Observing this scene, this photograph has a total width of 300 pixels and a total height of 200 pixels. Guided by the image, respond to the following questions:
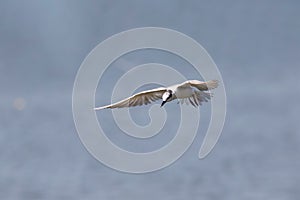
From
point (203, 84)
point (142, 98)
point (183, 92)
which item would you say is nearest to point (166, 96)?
point (183, 92)

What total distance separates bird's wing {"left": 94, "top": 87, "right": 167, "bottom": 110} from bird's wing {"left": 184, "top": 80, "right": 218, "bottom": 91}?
2011 millimetres

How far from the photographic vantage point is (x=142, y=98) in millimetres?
45156

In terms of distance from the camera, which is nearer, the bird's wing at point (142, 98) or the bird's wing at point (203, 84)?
the bird's wing at point (203, 84)

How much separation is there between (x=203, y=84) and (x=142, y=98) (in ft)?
11.6

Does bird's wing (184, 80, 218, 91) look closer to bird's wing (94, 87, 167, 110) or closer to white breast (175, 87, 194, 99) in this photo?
white breast (175, 87, 194, 99)

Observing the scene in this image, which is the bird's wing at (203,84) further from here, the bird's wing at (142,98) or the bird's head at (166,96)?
the bird's wing at (142,98)

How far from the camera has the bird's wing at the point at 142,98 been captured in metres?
44.9

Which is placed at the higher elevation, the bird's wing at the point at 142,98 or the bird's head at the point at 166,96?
the bird's wing at the point at 142,98

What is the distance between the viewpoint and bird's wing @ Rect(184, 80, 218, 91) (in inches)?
1673

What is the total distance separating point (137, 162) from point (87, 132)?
2.97m

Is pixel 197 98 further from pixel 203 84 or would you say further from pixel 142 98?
pixel 142 98

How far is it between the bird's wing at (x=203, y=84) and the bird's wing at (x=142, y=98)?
2011mm

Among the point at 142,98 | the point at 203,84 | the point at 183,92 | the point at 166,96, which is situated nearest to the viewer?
the point at 203,84

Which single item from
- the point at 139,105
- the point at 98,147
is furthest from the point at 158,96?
the point at 98,147
